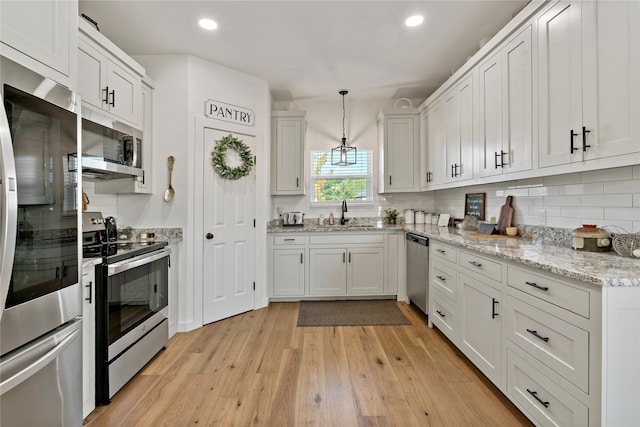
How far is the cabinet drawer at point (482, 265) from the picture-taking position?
1872 mm

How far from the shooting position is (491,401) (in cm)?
186

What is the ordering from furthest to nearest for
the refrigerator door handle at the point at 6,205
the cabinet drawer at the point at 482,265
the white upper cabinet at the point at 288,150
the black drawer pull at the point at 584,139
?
the white upper cabinet at the point at 288,150 → the cabinet drawer at the point at 482,265 → the black drawer pull at the point at 584,139 → the refrigerator door handle at the point at 6,205

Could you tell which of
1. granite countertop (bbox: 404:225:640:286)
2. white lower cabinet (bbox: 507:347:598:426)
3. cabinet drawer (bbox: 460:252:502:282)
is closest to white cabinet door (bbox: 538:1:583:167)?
granite countertop (bbox: 404:225:640:286)

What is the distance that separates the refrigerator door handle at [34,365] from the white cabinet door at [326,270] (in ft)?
8.73

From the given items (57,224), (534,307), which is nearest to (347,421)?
(534,307)

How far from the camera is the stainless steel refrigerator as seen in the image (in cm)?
100

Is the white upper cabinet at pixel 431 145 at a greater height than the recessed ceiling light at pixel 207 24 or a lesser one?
lesser

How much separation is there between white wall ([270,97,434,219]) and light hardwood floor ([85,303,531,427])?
2.00 m

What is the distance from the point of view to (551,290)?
4.72 feet

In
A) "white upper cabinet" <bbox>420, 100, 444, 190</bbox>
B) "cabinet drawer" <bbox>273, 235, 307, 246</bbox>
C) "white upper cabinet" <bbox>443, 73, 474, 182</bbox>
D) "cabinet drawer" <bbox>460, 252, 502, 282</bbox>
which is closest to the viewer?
"cabinet drawer" <bbox>460, 252, 502, 282</bbox>

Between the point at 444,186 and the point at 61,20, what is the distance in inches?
135

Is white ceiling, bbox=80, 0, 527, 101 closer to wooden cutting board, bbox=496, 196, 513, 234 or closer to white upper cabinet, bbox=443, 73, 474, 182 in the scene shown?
white upper cabinet, bbox=443, 73, 474, 182

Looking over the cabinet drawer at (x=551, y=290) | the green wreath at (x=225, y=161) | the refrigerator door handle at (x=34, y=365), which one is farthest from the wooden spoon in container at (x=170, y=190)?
the cabinet drawer at (x=551, y=290)

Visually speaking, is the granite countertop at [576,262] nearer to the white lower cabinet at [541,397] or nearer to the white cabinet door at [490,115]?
the white lower cabinet at [541,397]
